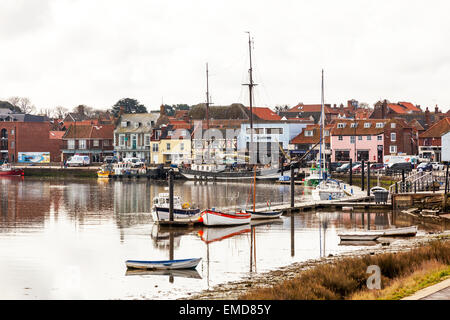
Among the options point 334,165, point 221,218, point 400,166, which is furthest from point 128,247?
point 334,165

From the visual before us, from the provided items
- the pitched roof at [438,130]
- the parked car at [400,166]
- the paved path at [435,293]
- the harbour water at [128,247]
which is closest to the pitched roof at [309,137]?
the pitched roof at [438,130]

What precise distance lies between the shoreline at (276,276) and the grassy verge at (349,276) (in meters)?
1.60

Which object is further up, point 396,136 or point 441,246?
point 396,136

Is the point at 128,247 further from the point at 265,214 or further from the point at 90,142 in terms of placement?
the point at 90,142

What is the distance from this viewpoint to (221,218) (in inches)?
1709

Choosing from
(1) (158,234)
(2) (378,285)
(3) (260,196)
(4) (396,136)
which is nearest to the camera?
(2) (378,285)

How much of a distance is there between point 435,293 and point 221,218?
25972 mm

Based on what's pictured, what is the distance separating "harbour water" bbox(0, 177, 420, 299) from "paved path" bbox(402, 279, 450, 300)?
1030 centimetres

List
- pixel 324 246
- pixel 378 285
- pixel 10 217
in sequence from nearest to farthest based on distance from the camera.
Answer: pixel 378 285 → pixel 324 246 → pixel 10 217

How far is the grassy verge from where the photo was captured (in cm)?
2195

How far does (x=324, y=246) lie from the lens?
121 ft
